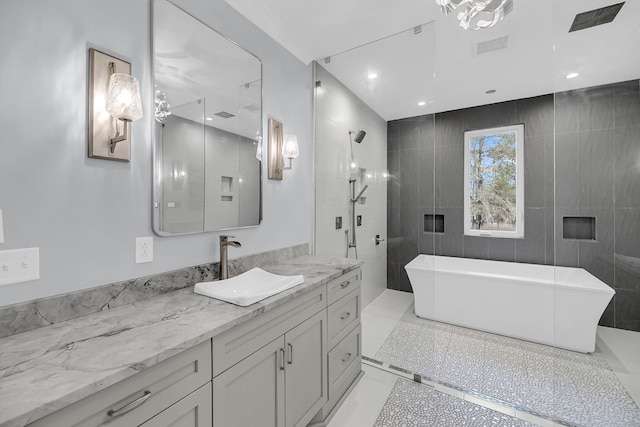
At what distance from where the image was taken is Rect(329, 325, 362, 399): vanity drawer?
1741 millimetres

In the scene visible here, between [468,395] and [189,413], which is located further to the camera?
[468,395]

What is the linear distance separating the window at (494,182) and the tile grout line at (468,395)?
1.94 metres

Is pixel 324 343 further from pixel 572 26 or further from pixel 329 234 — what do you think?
pixel 572 26

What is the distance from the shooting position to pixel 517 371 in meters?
2.19

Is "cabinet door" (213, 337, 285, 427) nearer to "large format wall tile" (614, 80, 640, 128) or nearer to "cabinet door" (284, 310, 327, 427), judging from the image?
"cabinet door" (284, 310, 327, 427)

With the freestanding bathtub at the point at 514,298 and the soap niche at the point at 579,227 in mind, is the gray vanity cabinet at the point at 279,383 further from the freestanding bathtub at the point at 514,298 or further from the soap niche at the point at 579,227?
the soap niche at the point at 579,227

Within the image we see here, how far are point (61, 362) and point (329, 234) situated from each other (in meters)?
2.10

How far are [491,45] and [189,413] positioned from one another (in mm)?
3162

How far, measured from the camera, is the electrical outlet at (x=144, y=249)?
1261mm

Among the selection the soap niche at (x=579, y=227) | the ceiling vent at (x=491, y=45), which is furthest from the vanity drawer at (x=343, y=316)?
the ceiling vent at (x=491, y=45)

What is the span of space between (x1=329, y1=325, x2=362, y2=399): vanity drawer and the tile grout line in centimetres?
33

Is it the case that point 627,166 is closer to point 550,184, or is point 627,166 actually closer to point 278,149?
point 550,184

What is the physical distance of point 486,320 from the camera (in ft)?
9.15

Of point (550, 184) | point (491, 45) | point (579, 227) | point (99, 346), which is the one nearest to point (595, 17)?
point (491, 45)
